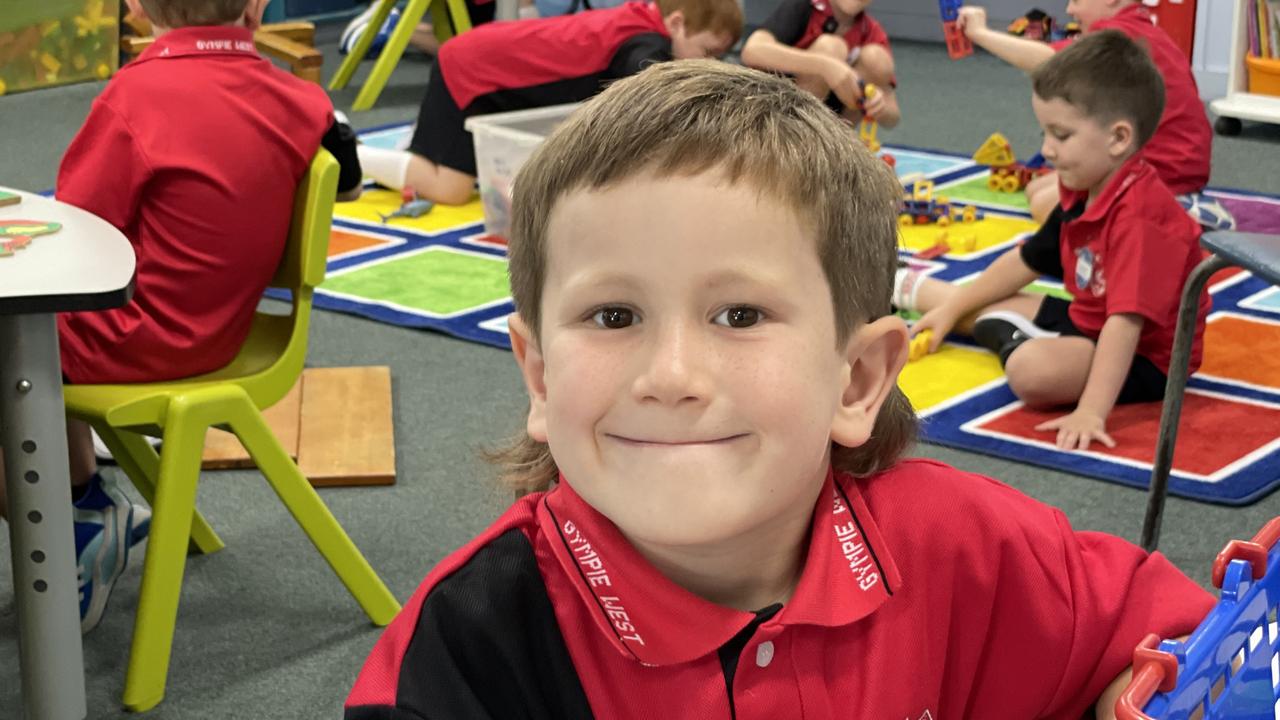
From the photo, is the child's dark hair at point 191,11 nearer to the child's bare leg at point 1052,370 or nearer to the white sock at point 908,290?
the child's bare leg at point 1052,370

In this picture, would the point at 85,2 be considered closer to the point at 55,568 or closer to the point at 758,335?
the point at 55,568

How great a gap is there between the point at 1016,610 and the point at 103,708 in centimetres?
109

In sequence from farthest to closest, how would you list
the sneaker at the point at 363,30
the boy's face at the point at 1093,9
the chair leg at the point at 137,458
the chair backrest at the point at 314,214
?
the sneaker at the point at 363,30 < the boy's face at the point at 1093,9 < the chair leg at the point at 137,458 < the chair backrest at the point at 314,214

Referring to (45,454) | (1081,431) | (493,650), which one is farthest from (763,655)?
(1081,431)

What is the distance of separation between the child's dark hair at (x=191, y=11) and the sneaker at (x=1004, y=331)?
133 cm

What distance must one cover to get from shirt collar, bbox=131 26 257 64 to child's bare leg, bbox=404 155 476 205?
6.31 ft

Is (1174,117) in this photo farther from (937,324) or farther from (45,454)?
(45,454)

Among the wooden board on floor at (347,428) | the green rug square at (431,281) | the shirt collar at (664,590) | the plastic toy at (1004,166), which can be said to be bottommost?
the green rug square at (431,281)

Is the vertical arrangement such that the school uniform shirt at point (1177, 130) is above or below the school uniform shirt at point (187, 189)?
below

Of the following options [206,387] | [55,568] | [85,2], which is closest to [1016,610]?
[55,568]

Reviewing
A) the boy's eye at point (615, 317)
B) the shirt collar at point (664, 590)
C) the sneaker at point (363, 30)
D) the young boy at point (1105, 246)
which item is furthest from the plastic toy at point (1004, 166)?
the boy's eye at point (615, 317)

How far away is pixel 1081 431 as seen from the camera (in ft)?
7.50

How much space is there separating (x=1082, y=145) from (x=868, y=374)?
5.49 feet

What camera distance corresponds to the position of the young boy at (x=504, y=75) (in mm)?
3580
